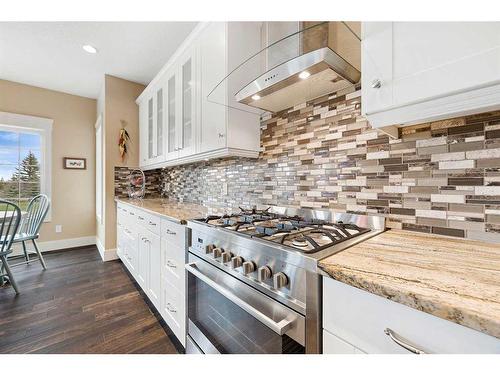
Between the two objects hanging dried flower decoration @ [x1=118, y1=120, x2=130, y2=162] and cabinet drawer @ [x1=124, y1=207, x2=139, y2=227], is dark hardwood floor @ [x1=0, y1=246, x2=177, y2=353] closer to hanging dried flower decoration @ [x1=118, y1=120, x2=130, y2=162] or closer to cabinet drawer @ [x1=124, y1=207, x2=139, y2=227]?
cabinet drawer @ [x1=124, y1=207, x2=139, y2=227]

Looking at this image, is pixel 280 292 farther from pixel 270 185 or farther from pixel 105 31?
pixel 105 31

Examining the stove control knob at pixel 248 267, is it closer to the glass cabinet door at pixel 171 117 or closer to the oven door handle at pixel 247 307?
the oven door handle at pixel 247 307

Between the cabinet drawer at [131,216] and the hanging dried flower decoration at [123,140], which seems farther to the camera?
the hanging dried flower decoration at [123,140]

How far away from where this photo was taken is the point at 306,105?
1.47 metres

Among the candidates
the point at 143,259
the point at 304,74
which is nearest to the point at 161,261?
the point at 143,259

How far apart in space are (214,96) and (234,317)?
1.42m

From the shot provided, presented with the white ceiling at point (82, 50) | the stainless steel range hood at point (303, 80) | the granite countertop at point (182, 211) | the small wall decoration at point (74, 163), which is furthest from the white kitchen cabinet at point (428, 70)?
the small wall decoration at point (74, 163)

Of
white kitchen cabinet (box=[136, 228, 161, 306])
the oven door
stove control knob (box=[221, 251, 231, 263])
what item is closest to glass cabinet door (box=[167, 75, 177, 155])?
white kitchen cabinet (box=[136, 228, 161, 306])

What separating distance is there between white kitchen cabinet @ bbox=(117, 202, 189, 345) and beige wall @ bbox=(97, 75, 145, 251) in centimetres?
98

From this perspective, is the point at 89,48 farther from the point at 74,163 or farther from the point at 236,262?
the point at 236,262

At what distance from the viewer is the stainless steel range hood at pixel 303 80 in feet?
3.31

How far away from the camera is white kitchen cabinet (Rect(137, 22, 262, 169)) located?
1595 mm

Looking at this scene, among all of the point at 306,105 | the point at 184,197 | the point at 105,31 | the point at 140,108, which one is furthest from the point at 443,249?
the point at 140,108

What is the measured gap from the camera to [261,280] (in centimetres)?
87
